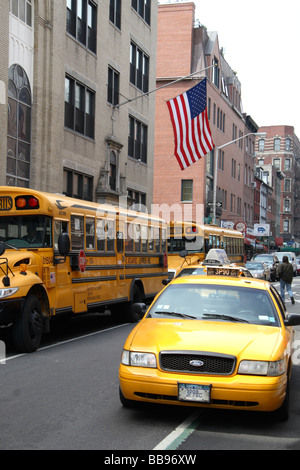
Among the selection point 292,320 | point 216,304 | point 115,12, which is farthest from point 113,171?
point 292,320

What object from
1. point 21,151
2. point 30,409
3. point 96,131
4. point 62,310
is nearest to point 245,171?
point 96,131

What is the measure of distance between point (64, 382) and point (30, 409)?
1456 mm

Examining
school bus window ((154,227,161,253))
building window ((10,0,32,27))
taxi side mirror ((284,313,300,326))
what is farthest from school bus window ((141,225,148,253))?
taxi side mirror ((284,313,300,326))

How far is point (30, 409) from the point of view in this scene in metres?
6.60

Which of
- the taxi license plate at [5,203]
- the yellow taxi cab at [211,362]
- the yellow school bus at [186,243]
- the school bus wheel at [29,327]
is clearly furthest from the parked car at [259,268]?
the yellow taxi cab at [211,362]

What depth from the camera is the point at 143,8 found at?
32.9 m

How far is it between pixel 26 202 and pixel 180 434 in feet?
21.3

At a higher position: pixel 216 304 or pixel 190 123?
pixel 190 123

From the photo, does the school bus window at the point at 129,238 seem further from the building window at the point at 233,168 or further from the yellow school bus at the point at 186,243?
the building window at the point at 233,168

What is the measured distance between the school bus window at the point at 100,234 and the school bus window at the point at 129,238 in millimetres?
1602

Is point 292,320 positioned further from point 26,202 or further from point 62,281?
point 26,202

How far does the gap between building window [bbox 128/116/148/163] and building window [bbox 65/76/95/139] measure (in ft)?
16.1

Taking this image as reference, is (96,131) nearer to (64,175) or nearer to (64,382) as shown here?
(64,175)

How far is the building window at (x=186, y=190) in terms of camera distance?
46.1 meters
